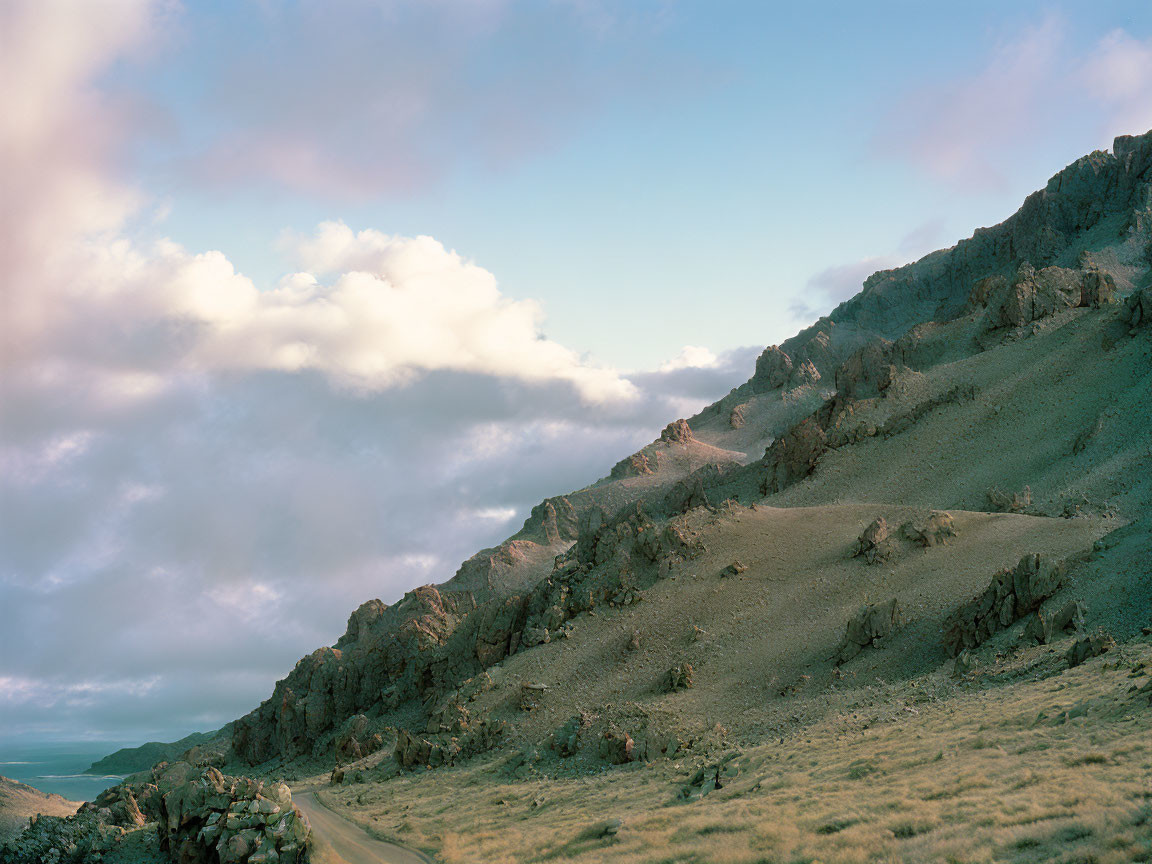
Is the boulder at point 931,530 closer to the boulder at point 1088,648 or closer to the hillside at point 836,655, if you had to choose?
the hillside at point 836,655

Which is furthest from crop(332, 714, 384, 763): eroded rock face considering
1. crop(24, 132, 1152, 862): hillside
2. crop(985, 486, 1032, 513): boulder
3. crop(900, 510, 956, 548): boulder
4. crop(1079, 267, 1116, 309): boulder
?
crop(1079, 267, 1116, 309): boulder

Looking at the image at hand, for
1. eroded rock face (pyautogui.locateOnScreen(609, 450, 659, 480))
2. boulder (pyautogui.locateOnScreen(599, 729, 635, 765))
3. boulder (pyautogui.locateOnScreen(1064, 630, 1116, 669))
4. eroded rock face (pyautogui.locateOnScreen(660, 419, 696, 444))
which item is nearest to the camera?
boulder (pyautogui.locateOnScreen(1064, 630, 1116, 669))

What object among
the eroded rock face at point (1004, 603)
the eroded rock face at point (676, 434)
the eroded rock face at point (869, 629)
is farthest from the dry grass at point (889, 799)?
the eroded rock face at point (676, 434)

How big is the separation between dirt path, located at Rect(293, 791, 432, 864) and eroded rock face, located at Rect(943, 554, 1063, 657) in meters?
29.5

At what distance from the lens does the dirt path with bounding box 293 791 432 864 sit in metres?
30.9

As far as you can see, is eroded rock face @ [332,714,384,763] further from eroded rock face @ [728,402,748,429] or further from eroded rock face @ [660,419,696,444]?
eroded rock face @ [728,402,748,429]

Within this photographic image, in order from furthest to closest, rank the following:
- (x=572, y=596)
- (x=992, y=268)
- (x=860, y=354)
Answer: (x=992, y=268) → (x=860, y=354) → (x=572, y=596)

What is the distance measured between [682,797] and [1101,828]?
1671 centimetres

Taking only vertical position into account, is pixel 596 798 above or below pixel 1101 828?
below

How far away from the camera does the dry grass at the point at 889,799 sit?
17281 millimetres

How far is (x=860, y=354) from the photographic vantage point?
12294 centimetres

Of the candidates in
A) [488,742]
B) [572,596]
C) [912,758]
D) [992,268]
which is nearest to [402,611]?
[572,596]

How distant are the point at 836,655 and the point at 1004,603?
951 cm

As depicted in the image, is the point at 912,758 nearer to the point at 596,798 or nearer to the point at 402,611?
the point at 596,798
